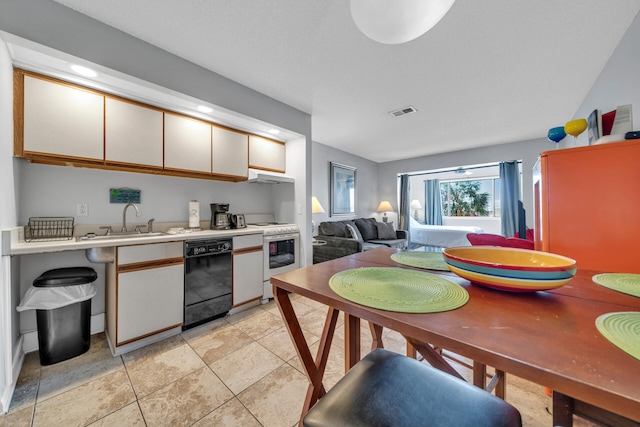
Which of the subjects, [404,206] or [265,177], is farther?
[404,206]

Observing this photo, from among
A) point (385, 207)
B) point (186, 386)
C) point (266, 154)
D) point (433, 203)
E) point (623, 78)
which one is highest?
point (623, 78)

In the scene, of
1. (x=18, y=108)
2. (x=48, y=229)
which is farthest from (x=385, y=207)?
(x=18, y=108)

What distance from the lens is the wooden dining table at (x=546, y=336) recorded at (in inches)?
15.3

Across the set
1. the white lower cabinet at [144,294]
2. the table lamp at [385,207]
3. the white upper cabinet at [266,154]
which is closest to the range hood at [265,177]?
the white upper cabinet at [266,154]

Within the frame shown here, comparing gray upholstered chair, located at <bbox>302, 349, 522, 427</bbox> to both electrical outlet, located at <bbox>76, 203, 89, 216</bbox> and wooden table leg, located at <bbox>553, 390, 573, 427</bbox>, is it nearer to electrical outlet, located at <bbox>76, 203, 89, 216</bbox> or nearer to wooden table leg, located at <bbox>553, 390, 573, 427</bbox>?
wooden table leg, located at <bbox>553, 390, 573, 427</bbox>

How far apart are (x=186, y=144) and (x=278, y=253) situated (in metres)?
1.56

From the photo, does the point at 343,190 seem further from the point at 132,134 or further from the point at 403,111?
the point at 132,134

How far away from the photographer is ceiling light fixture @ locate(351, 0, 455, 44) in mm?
787

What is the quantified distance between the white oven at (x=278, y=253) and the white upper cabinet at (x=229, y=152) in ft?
2.68

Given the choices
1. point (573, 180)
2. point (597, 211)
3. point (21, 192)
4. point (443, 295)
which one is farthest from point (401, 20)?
point (21, 192)

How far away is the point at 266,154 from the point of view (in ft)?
10.0

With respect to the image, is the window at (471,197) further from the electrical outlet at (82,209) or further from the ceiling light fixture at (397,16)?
the electrical outlet at (82,209)

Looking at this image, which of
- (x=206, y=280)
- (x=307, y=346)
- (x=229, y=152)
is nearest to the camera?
(x=307, y=346)

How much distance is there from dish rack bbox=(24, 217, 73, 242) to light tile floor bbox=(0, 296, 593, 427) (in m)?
0.91
